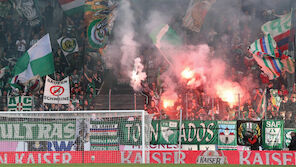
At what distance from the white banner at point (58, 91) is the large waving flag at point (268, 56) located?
24.4 ft

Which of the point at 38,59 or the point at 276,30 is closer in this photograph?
the point at 38,59

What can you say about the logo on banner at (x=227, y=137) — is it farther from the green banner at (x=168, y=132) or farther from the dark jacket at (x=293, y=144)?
the dark jacket at (x=293, y=144)

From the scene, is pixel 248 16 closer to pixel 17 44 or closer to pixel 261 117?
pixel 261 117

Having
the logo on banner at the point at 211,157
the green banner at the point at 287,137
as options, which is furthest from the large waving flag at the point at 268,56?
the logo on banner at the point at 211,157

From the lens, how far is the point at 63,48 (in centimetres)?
1912

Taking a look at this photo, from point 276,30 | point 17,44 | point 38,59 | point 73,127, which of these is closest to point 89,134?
point 73,127

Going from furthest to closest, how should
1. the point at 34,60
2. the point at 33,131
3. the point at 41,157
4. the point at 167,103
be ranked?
the point at 167,103
the point at 34,60
the point at 41,157
the point at 33,131

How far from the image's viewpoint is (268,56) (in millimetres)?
17844

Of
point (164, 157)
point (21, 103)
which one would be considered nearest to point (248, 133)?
point (164, 157)

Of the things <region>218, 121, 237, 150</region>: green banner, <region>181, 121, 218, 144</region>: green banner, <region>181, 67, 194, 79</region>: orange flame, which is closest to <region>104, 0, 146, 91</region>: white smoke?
<region>181, 67, 194, 79</region>: orange flame

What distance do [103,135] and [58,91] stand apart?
5746 mm

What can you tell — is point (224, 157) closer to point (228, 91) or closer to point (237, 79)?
point (228, 91)

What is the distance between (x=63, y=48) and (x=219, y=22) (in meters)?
7.04

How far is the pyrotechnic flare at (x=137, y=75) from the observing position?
61.1ft
